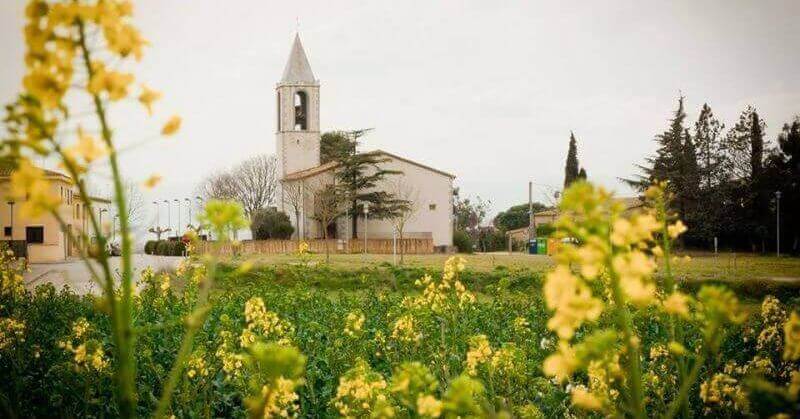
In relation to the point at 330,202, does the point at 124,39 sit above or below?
below

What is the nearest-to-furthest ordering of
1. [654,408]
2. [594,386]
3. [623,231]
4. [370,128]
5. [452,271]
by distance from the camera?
[623,231]
[594,386]
[654,408]
[452,271]
[370,128]

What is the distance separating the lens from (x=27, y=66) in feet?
3.68

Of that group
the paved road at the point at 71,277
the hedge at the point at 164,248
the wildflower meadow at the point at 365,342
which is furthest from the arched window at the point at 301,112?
the wildflower meadow at the point at 365,342

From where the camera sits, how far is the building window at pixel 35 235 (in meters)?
37.6

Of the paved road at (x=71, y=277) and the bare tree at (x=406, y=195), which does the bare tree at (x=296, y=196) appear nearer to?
the bare tree at (x=406, y=195)

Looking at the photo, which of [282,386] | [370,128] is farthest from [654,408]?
[370,128]

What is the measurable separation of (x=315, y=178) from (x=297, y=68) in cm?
983

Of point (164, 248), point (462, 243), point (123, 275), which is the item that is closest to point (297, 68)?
point (164, 248)

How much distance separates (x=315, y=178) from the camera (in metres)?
49.4

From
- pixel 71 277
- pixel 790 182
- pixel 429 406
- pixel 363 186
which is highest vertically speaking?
pixel 363 186

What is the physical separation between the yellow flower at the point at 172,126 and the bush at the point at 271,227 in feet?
158

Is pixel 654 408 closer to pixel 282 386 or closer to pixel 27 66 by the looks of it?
pixel 282 386

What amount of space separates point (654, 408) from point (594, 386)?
5.13 feet

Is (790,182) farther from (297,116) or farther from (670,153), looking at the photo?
(297,116)
